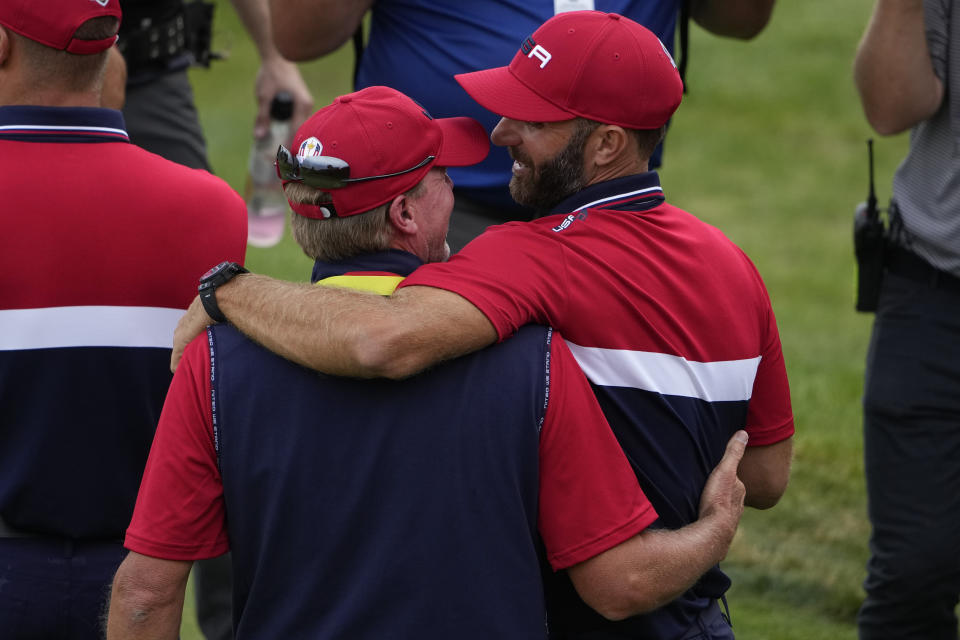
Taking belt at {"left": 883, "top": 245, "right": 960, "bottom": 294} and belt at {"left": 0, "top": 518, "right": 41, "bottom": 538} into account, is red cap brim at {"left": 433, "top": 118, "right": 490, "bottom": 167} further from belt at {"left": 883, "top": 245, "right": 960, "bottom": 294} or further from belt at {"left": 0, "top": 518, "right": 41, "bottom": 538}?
belt at {"left": 883, "top": 245, "right": 960, "bottom": 294}

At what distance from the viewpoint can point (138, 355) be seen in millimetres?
2900

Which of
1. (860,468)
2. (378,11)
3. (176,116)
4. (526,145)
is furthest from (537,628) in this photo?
(860,468)

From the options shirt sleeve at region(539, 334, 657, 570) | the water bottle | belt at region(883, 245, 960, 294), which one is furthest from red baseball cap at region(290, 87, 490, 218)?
the water bottle

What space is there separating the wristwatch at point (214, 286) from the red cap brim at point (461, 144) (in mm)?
456

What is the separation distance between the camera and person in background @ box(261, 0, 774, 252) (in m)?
3.67

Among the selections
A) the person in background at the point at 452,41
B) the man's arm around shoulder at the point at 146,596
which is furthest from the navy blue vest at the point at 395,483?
the person in background at the point at 452,41

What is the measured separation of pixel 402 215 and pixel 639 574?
2.66 feet

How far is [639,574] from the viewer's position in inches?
94.1

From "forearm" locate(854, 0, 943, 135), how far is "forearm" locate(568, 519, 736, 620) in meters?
1.90

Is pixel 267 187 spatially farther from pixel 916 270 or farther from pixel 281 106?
pixel 916 270

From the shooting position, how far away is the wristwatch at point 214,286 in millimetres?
2477

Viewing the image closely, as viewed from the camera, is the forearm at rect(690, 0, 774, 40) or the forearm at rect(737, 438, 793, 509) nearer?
the forearm at rect(737, 438, 793, 509)

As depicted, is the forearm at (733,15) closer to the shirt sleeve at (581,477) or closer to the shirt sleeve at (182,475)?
the shirt sleeve at (581,477)

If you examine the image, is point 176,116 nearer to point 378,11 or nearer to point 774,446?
point 378,11
